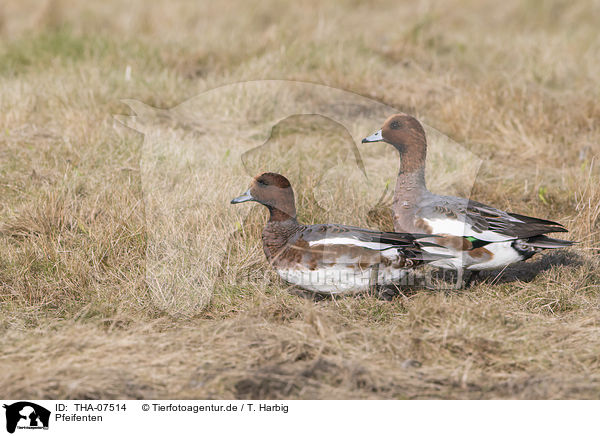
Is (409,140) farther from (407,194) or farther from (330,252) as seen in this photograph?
(330,252)

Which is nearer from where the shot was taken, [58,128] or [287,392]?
[287,392]

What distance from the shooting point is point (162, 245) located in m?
4.22

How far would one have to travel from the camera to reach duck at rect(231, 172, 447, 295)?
369cm

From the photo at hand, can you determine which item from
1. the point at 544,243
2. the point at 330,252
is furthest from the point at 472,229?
the point at 330,252

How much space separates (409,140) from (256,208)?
3.62ft

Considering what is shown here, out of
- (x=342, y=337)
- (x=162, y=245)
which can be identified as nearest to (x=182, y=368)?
(x=342, y=337)

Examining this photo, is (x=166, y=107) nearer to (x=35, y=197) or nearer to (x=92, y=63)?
(x=92, y=63)

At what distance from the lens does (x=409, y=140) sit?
13.9 ft

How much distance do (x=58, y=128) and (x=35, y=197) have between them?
1.42 m

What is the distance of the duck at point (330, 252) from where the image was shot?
3.69m

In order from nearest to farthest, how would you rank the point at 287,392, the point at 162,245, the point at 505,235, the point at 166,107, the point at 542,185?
the point at 287,392 → the point at 505,235 → the point at 162,245 → the point at 542,185 → the point at 166,107

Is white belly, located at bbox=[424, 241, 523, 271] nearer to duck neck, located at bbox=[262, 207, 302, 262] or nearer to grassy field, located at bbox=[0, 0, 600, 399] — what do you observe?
grassy field, located at bbox=[0, 0, 600, 399]
